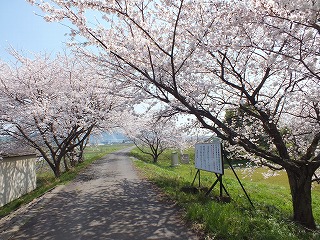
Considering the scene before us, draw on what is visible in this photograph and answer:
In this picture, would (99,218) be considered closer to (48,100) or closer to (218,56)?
→ (218,56)

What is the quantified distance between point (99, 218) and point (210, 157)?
3.65m

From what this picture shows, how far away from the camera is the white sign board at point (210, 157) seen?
7.65 m

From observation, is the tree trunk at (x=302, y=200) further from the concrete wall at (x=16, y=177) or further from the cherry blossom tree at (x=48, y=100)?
the concrete wall at (x=16, y=177)

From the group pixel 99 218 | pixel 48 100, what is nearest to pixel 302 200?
pixel 99 218

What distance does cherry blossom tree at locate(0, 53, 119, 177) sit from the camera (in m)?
15.2

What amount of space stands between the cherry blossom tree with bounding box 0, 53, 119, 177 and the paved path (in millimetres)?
6484

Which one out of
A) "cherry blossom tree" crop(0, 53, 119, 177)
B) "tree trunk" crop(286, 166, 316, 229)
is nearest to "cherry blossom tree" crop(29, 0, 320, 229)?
"tree trunk" crop(286, 166, 316, 229)

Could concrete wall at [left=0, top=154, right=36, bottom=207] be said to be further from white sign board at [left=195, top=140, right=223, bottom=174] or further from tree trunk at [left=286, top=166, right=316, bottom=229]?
tree trunk at [left=286, top=166, right=316, bottom=229]

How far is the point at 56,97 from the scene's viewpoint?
57.1ft

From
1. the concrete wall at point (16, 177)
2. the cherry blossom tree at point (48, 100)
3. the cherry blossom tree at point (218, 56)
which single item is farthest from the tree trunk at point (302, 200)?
the concrete wall at point (16, 177)

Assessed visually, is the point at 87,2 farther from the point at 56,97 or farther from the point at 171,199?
the point at 56,97

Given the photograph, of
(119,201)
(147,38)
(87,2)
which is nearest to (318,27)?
(147,38)

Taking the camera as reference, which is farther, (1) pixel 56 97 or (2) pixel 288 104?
(1) pixel 56 97

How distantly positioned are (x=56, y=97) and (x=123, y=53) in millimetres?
11747
